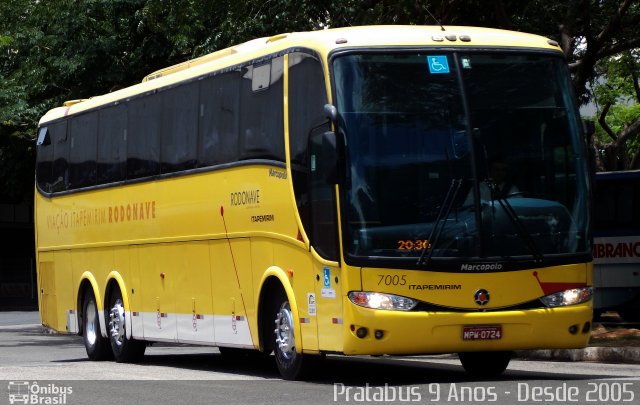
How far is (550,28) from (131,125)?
385 inches

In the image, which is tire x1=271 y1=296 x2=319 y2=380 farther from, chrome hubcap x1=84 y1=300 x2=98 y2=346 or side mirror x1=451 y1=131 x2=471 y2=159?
chrome hubcap x1=84 y1=300 x2=98 y2=346

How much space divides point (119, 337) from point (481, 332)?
7679 mm

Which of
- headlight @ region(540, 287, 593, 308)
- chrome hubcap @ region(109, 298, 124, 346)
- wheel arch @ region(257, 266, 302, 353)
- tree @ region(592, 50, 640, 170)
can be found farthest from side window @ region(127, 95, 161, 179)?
tree @ region(592, 50, 640, 170)

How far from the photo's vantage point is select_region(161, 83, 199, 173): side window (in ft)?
55.8

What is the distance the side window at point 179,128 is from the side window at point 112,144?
4.78 feet

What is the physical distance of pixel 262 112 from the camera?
15086 millimetres

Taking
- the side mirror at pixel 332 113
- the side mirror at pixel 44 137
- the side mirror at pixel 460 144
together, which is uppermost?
the side mirror at pixel 44 137

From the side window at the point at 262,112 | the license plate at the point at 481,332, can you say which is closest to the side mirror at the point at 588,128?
the license plate at the point at 481,332

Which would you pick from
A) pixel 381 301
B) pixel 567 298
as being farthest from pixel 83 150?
pixel 567 298

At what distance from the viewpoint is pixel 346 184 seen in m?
13.1

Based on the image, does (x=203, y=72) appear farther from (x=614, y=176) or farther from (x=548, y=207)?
(x=614, y=176)

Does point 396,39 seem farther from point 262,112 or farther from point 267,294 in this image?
point 267,294

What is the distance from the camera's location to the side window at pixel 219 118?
1588 centimetres

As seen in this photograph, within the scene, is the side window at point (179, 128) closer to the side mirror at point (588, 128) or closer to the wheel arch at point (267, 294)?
the wheel arch at point (267, 294)
